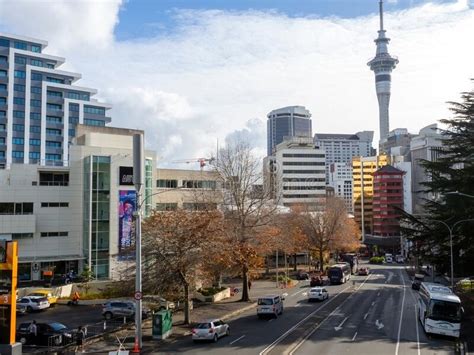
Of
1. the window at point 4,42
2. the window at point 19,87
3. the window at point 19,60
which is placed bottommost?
the window at point 19,87

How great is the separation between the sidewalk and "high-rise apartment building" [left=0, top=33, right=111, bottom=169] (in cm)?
7110

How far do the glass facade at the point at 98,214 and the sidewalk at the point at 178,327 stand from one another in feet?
53.0

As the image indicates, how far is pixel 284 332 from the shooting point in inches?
1355

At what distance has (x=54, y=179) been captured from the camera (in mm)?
63125

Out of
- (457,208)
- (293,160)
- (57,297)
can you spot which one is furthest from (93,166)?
(293,160)

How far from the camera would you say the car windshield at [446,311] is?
3198 centimetres

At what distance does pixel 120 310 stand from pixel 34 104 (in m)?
87.6

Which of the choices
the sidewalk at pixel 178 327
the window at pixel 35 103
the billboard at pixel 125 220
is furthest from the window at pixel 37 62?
the sidewalk at pixel 178 327

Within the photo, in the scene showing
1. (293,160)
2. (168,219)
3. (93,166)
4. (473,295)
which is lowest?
(473,295)

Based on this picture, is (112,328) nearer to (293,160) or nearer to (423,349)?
(423,349)

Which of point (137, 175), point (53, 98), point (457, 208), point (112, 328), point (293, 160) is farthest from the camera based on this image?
point (293, 160)

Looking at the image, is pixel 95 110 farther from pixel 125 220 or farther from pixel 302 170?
pixel 302 170

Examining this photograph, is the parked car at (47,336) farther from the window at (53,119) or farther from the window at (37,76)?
the window at (37,76)

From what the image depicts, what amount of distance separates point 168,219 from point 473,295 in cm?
3414
